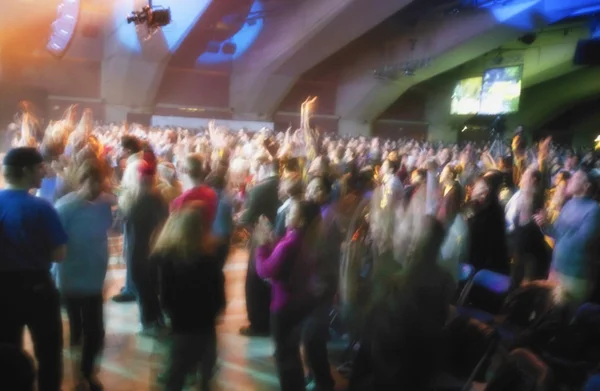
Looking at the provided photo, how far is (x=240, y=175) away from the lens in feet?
21.8

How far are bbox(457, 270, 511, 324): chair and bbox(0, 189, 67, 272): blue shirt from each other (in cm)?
→ 286

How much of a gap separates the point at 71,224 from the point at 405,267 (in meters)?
2.03

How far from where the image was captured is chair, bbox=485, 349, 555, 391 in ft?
7.87

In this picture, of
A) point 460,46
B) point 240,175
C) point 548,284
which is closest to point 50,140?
point 240,175

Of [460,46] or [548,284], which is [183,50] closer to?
[460,46]

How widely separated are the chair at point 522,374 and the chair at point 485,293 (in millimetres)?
1399

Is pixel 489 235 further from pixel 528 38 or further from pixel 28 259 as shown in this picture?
pixel 528 38

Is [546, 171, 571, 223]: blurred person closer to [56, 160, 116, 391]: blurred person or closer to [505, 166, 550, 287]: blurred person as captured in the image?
[505, 166, 550, 287]: blurred person

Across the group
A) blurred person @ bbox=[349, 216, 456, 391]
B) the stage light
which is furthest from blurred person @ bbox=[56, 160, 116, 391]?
the stage light

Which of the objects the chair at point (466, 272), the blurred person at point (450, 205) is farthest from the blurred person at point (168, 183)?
the chair at point (466, 272)

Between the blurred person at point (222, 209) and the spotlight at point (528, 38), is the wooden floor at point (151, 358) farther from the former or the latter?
the spotlight at point (528, 38)

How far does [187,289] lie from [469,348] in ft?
5.65

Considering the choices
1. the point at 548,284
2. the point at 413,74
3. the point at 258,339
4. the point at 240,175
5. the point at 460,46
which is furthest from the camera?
the point at 413,74

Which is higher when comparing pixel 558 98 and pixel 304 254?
pixel 558 98
